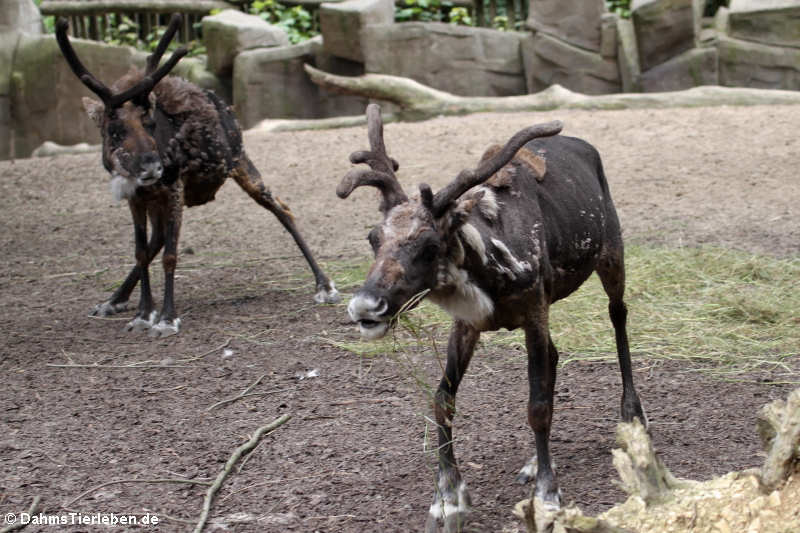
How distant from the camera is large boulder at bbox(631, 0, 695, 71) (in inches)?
523

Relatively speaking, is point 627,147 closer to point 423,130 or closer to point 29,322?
point 423,130

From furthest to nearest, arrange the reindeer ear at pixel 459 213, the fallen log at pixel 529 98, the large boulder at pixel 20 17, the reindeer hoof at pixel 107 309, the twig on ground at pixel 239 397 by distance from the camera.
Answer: the large boulder at pixel 20 17 < the fallen log at pixel 529 98 < the reindeer hoof at pixel 107 309 < the twig on ground at pixel 239 397 < the reindeer ear at pixel 459 213

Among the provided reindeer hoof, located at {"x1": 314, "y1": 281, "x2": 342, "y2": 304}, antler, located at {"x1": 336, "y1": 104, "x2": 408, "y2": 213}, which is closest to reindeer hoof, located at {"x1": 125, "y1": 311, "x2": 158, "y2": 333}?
reindeer hoof, located at {"x1": 314, "y1": 281, "x2": 342, "y2": 304}

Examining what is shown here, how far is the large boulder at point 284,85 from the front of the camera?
15227 mm

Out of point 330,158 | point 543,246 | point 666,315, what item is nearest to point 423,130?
point 330,158

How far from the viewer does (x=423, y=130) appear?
1204 cm

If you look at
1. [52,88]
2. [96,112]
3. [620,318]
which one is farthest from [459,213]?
[52,88]

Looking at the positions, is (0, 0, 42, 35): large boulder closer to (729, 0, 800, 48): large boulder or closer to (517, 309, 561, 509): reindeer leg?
(729, 0, 800, 48): large boulder

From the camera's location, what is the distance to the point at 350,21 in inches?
572

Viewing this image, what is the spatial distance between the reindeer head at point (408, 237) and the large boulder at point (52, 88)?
12.4 m

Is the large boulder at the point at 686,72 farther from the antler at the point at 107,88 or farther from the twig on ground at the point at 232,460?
the twig on ground at the point at 232,460

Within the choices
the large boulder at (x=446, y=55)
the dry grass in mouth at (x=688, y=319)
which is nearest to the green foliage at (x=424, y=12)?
the large boulder at (x=446, y=55)

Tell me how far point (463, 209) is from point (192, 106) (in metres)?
3.81

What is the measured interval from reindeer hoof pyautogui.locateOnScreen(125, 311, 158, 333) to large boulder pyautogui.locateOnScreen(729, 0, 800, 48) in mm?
9950
